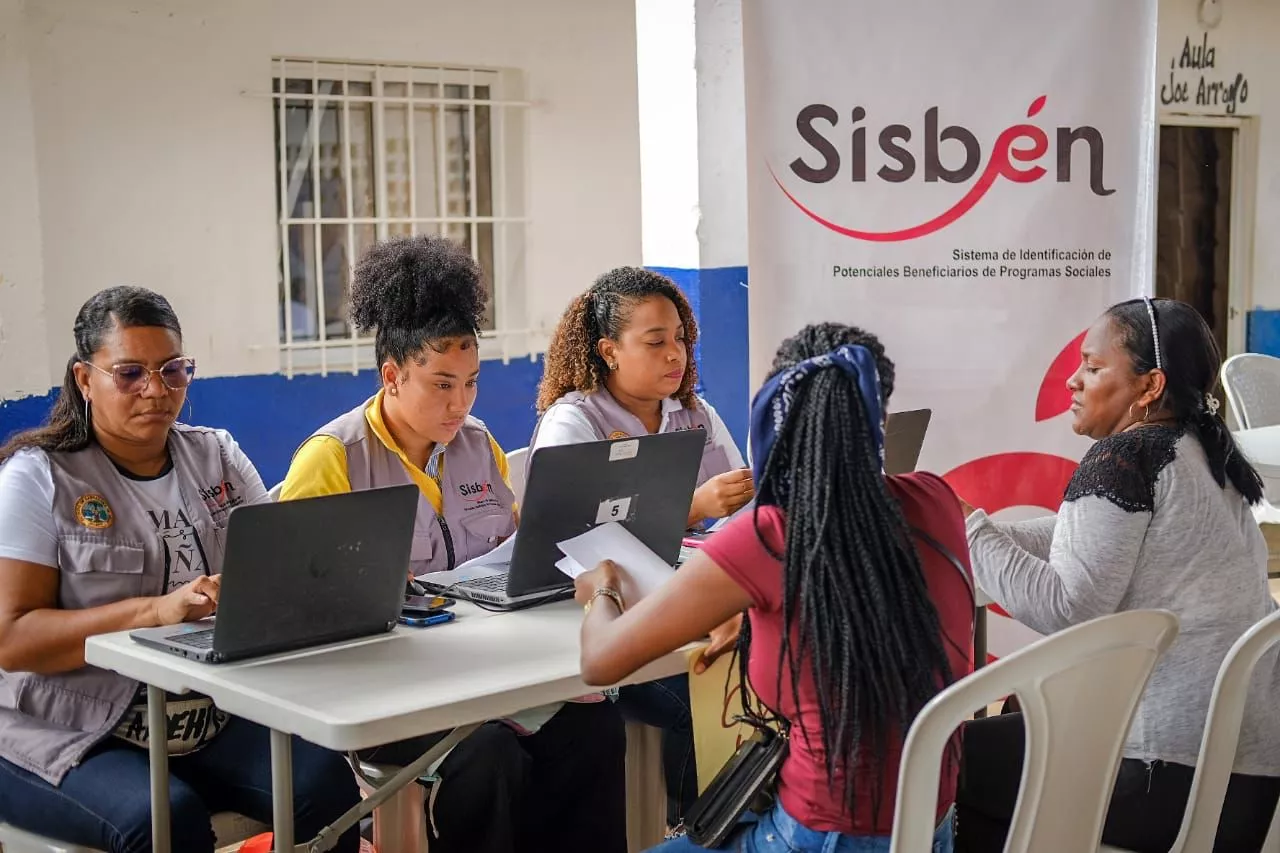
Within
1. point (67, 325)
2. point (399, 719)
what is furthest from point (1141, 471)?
point (67, 325)

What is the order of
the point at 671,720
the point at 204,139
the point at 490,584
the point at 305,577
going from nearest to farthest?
the point at 305,577, the point at 490,584, the point at 671,720, the point at 204,139

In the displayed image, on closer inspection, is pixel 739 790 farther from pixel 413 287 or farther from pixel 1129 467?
pixel 413 287

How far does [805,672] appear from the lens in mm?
1825

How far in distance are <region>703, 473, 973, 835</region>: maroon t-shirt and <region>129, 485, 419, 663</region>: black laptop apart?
0.62m

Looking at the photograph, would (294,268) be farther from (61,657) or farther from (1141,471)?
(1141,471)

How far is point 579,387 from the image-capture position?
11.3 feet

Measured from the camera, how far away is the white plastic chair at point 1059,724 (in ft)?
5.62

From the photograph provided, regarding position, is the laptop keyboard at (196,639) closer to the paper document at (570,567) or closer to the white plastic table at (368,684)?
the white plastic table at (368,684)

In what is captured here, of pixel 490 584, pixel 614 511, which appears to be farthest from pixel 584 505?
pixel 490 584

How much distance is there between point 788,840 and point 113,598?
1.25 m

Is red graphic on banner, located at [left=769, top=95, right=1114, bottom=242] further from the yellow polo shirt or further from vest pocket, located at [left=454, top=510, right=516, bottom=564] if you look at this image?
the yellow polo shirt

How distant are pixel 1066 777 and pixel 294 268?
449cm

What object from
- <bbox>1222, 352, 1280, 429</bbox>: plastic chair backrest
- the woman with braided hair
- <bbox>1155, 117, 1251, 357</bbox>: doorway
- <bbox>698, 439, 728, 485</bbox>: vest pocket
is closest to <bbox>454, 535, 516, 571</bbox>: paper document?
the woman with braided hair

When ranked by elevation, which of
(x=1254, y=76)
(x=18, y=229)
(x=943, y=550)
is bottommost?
(x=943, y=550)
